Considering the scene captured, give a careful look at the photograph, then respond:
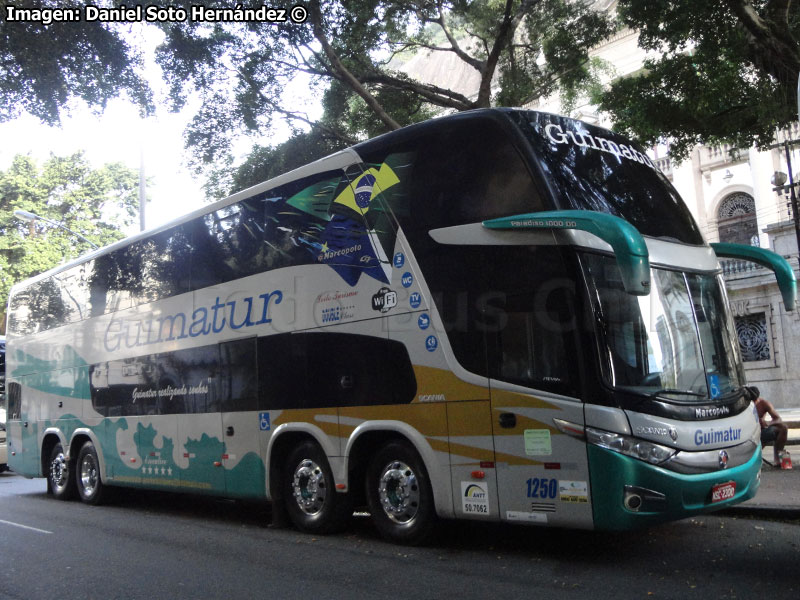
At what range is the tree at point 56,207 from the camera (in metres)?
39.0

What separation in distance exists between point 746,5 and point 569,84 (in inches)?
261

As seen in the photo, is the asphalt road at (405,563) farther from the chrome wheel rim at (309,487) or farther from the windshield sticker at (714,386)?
the windshield sticker at (714,386)

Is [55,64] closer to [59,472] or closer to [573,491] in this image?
[59,472]

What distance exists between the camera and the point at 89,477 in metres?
13.4

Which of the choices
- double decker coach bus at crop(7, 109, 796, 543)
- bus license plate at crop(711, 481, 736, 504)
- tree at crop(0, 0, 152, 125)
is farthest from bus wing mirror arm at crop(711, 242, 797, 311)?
tree at crop(0, 0, 152, 125)

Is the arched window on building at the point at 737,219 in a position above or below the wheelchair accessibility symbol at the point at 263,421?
above

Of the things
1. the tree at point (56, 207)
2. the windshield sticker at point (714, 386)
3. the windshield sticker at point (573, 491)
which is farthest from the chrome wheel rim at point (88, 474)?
the tree at point (56, 207)

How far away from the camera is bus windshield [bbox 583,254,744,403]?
6633mm

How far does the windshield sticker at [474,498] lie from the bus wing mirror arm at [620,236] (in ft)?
7.40

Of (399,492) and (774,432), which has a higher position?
(774,432)

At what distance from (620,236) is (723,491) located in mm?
2423

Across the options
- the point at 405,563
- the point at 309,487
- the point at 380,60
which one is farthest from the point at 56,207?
the point at 405,563

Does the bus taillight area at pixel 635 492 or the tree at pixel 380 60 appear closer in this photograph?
the bus taillight area at pixel 635 492

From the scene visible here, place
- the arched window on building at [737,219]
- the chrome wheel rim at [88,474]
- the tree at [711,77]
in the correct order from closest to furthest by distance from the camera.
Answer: the tree at [711,77] < the chrome wheel rim at [88,474] < the arched window on building at [737,219]
